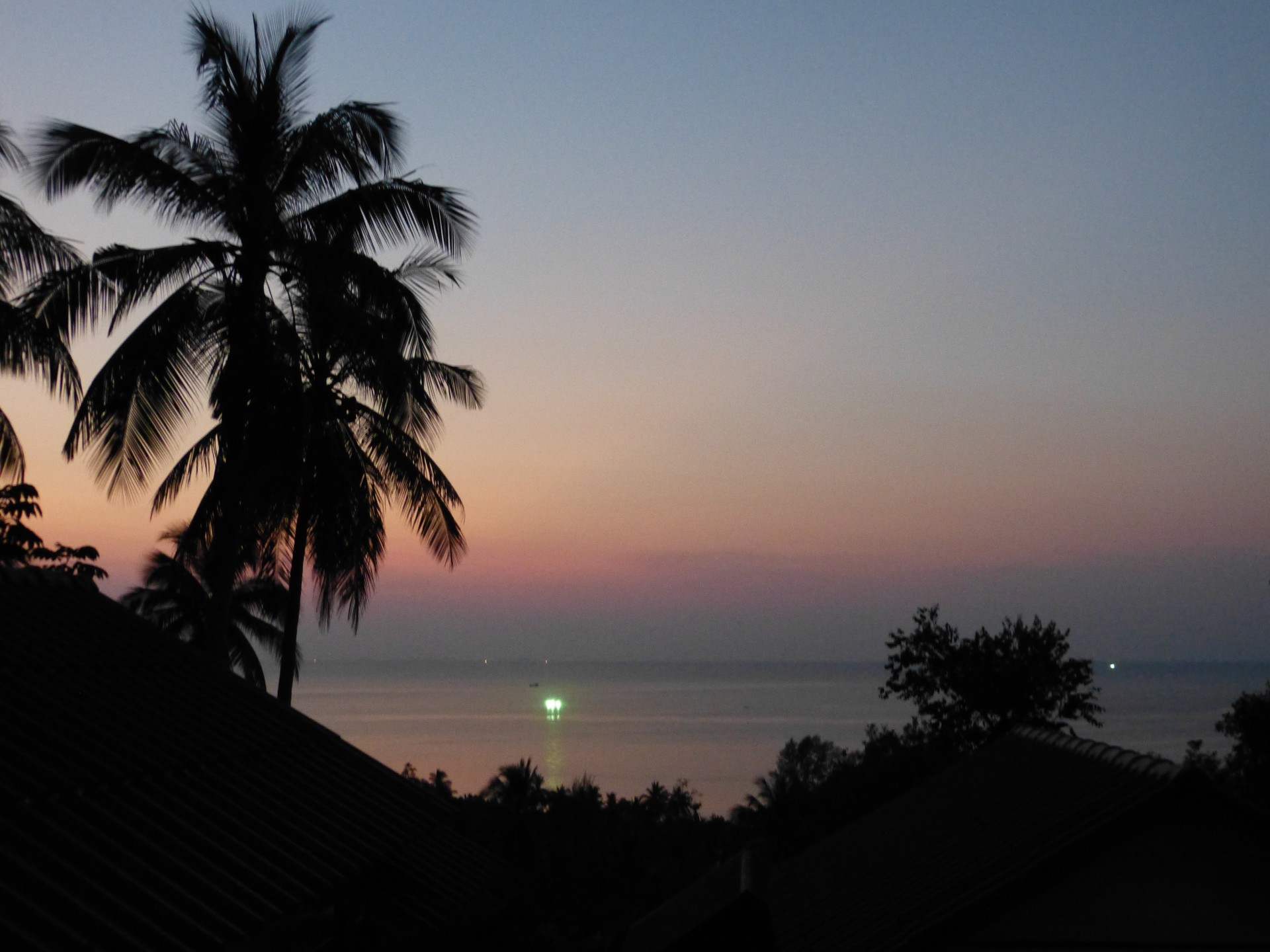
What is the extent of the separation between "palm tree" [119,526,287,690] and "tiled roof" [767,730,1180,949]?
20.2 metres

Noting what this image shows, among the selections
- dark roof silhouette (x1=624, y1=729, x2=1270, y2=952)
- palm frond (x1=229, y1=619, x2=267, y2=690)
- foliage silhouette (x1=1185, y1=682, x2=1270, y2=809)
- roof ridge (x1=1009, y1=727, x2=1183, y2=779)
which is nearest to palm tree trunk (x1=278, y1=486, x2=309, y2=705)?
dark roof silhouette (x1=624, y1=729, x2=1270, y2=952)

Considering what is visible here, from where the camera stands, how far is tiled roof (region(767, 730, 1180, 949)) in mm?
8328

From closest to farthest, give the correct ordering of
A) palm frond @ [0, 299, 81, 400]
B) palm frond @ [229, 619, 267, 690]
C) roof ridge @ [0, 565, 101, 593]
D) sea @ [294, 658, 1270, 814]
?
roof ridge @ [0, 565, 101, 593], palm frond @ [0, 299, 81, 400], palm frond @ [229, 619, 267, 690], sea @ [294, 658, 1270, 814]

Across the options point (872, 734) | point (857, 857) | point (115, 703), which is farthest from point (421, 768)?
point (115, 703)

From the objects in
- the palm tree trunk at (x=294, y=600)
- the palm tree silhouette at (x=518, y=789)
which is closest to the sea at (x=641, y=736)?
the palm tree silhouette at (x=518, y=789)

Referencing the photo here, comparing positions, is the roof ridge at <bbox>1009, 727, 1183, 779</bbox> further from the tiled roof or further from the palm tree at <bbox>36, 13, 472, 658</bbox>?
the palm tree at <bbox>36, 13, 472, 658</bbox>

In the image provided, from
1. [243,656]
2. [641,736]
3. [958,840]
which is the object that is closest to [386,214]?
[958,840]

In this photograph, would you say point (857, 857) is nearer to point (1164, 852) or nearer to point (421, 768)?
point (1164, 852)

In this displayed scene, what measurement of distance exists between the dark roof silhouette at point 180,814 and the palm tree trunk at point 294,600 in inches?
373

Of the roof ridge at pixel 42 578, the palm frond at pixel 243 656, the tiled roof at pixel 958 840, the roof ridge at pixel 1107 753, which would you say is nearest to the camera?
the roof ridge at pixel 42 578

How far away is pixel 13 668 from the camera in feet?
17.7

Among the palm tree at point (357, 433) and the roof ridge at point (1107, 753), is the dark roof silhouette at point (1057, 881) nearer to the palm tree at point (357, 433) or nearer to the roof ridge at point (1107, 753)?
the roof ridge at point (1107, 753)

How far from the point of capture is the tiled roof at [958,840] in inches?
328

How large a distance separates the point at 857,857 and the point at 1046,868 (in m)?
5.09
